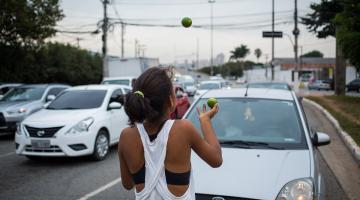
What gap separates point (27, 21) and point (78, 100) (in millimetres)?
11577

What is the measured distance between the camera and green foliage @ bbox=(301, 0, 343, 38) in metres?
30.5

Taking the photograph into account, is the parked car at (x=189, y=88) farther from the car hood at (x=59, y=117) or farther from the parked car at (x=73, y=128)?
the car hood at (x=59, y=117)

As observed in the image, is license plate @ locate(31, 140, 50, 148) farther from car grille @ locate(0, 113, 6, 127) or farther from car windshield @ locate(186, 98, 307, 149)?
car grille @ locate(0, 113, 6, 127)

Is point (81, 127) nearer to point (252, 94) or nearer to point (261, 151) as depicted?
point (252, 94)

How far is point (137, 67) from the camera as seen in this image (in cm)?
2502

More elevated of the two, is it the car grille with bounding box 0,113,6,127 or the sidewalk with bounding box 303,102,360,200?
the car grille with bounding box 0,113,6,127

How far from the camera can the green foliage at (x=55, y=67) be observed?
23250 millimetres

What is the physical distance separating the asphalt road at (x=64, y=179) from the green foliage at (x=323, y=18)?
24.3 m

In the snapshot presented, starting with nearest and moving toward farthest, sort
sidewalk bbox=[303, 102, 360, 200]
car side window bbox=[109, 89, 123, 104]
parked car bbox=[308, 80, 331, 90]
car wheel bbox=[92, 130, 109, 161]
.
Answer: sidewalk bbox=[303, 102, 360, 200], car wheel bbox=[92, 130, 109, 161], car side window bbox=[109, 89, 123, 104], parked car bbox=[308, 80, 331, 90]

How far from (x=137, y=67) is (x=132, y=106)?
22907 mm

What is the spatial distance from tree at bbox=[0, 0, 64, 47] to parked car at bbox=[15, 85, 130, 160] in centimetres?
1109

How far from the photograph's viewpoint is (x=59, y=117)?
8.60m

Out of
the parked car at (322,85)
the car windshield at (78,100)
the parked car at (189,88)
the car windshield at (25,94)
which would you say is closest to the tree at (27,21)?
the car windshield at (25,94)

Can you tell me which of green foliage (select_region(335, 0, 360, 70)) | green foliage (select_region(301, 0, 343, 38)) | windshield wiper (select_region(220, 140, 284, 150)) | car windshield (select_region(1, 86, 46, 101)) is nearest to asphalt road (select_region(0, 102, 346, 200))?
windshield wiper (select_region(220, 140, 284, 150))
